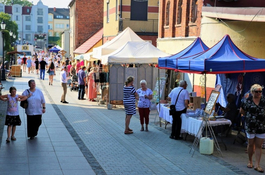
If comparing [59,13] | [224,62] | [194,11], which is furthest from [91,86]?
[59,13]

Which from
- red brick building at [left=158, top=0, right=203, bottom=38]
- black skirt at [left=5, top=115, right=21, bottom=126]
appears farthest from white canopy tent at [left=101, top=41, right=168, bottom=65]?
black skirt at [left=5, top=115, right=21, bottom=126]

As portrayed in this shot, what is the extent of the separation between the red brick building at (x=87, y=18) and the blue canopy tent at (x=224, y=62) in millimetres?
33920

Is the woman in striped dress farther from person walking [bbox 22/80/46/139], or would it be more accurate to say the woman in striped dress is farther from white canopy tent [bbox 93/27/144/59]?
white canopy tent [bbox 93/27/144/59]

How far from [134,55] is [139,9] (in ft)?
42.9

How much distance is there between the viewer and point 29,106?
36.5 feet

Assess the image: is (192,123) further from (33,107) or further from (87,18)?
(87,18)

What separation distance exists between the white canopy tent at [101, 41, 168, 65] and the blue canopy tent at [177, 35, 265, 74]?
6092mm

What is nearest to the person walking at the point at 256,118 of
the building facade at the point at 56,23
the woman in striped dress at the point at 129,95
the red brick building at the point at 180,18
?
the woman in striped dress at the point at 129,95

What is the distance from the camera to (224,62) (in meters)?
10.5

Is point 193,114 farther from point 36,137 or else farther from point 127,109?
point 36,137

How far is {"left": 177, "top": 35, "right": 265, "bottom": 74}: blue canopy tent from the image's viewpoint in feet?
34.5

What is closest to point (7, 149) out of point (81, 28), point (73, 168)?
point (73, 168)

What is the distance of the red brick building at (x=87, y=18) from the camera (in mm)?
44250

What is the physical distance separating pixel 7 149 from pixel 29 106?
140 cm
